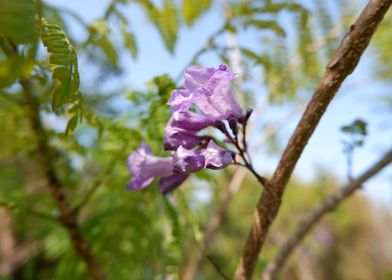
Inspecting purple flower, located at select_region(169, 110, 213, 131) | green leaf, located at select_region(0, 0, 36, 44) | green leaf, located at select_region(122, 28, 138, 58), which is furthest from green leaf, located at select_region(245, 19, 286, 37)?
green leaf, located at select_region(0, 0, 36, 44)

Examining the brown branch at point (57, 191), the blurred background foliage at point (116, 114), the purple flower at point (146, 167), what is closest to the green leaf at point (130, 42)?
the blurred background foliage at point (116, 114)

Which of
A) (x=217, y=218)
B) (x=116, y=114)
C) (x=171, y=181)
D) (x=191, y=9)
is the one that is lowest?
(x=217, y=218)

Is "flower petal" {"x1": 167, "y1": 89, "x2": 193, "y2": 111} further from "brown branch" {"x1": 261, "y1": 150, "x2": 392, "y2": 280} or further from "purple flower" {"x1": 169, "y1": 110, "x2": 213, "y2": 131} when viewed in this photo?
"brown branch" {"x1": 261, "y1": 150, "x2": 392, "y2": 280}

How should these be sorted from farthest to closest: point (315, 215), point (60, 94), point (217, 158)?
point (315, 215), point (217, 158), point (60, 94)

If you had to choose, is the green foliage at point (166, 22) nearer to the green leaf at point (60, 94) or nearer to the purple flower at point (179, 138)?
the purple flower at point (179, 138)

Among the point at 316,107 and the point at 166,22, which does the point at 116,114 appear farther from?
the point at 316,107

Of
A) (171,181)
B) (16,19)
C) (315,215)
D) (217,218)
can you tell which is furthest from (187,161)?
(217,218)

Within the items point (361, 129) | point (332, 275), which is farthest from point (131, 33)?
point (332, 275)
